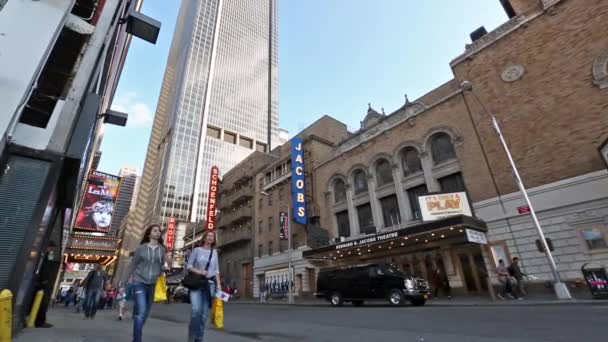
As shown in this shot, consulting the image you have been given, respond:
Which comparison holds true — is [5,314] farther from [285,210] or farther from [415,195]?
[285,210]

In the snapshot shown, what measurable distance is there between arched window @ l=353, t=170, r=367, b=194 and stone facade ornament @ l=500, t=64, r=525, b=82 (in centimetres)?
1171

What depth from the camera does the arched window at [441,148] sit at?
19.3m

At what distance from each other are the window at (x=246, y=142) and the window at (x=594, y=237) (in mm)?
97298

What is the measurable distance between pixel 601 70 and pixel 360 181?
15881mm

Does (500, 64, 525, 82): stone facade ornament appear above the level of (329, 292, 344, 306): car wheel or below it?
above

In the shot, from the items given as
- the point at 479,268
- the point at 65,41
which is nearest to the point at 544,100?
the point at 479,268

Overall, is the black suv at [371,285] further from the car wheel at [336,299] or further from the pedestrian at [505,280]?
the pedestrian at [505,280]

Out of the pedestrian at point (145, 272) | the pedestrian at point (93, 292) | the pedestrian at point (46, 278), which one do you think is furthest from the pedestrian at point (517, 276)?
the pedestrian at point (93, 292)

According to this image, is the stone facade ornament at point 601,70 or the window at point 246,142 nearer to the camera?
the stone facade ornament at point 601,70

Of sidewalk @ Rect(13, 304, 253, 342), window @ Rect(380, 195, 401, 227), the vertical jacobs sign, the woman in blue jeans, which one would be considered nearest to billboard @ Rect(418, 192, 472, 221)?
window @ Rect(380, 195, 401, 227)

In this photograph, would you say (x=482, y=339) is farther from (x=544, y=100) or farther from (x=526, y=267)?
(x=544, y=100)

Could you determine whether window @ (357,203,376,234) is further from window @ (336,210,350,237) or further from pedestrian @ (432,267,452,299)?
pedestrian @ (432,267,452,299)

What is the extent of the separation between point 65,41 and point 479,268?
20.9 meters

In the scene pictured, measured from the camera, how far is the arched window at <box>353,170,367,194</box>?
24.3 metres
